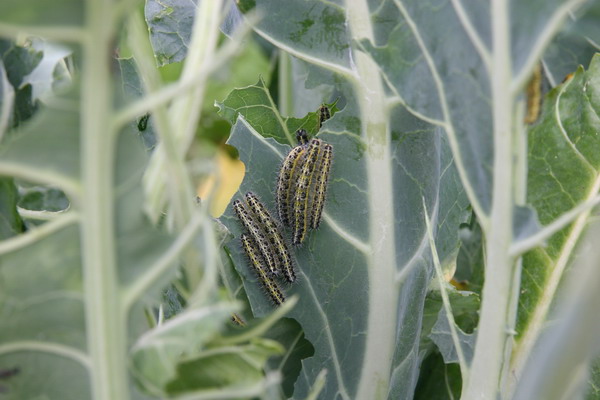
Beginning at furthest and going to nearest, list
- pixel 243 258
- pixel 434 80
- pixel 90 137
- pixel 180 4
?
1. pixel 180 4
2. pixel 243 258
3. pixel 434 80
4. pixel 90 137

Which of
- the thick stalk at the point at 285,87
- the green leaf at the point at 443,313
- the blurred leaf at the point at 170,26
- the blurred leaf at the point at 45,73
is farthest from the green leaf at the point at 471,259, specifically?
the blurred leaf at the point at 45,73

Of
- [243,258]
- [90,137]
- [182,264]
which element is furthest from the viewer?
[243,258]

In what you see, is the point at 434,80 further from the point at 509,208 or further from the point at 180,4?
the point at 180,4

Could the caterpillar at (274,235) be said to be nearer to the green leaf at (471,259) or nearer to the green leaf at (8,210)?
the green leaf at (471,259)

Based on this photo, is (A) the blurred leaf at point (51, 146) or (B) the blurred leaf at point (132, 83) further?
(B) the blurred leaf at point (132, 83)

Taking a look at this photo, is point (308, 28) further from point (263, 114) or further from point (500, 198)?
point (500, 198)

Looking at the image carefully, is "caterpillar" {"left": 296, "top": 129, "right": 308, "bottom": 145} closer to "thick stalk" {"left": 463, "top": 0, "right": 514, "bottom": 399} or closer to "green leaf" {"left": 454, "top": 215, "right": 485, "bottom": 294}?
"green leaf" {"left": 454, "top": 215, "right": 485, "bottom": 294}

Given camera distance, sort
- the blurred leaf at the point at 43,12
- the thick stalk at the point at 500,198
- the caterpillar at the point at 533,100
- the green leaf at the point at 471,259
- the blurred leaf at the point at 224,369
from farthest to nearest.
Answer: the green leaf at the point at 471,259 < the caterpillar at the point at 533,100 < the thick stalk at the point at 500,198 < the blurred leaf at the point at 224,369 < the blurred leaf at the point at 43,12

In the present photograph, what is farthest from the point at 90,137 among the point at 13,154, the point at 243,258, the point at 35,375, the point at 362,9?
the point at 243,258
